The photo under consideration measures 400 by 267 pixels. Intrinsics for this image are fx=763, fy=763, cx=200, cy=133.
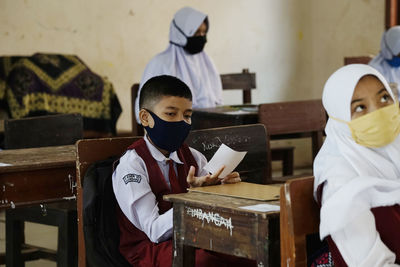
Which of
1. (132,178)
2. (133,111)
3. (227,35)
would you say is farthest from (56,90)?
(132,178)

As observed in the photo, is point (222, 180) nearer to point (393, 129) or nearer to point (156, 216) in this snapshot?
point (156, 216)

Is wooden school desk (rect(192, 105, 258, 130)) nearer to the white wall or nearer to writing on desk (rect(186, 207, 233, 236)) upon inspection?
the white wall

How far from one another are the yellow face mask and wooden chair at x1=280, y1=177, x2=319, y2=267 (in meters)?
0.20

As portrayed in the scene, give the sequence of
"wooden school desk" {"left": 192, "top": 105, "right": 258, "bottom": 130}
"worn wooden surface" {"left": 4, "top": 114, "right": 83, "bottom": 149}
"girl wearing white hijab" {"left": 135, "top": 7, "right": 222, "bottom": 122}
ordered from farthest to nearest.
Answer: "girl wearing white hijab" {"left": 135, "top": 7, "right": 222, "bottom": 122}
"wooden school desk" {"left": 192, "top": 105, "right": 258, "bottom": 130}
"worn wooden surface" {"left": 4, "top": 114, "right": 83, "bottom": 149}

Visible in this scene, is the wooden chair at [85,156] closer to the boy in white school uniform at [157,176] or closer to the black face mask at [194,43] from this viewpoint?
the boy in white school uniform at [157,176]

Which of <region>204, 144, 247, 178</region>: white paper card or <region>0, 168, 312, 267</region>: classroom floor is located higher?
<region>204, 144, 247, 178</region>: white paper card

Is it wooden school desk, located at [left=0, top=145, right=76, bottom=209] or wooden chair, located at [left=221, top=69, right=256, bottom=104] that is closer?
wooden school desk, located at [left=0, top=145, right=76, bottom=209]

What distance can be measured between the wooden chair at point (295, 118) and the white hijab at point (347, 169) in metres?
2.04

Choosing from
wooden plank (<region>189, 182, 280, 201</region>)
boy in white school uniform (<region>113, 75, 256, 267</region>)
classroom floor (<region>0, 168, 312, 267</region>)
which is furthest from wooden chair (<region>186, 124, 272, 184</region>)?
classroom floor (<region>0, 168, 312, 267</region>)

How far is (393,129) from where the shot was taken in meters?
2.18

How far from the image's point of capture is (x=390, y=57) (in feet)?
23.3

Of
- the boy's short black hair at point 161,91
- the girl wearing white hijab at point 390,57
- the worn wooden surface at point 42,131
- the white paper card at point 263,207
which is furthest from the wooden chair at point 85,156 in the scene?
the girl wearing white hijab at point 390,57

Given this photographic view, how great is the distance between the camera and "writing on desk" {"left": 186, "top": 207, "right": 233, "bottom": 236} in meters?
2.19

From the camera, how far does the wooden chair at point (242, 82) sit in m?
6.49
